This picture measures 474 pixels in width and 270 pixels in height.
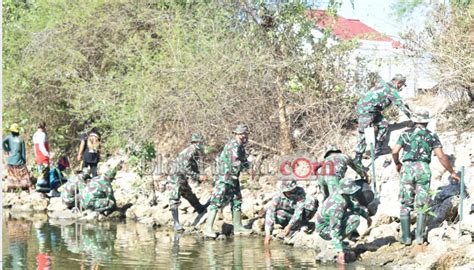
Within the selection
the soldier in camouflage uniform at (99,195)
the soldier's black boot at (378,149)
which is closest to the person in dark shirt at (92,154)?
the soldier in camouflage uniform at (99,195)

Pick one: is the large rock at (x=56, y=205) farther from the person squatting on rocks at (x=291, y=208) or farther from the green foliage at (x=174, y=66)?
the person squatting on rocks at (x=291, y=208)

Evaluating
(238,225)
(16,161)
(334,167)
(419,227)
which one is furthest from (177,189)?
(16,161)

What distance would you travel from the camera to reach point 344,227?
1339cm

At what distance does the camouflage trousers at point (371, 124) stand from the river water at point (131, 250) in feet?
7.50

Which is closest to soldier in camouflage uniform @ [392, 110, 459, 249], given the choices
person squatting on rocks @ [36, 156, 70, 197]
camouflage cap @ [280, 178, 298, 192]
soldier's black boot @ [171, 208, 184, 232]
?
camouflage cap @ [280, 178, 298, 192]

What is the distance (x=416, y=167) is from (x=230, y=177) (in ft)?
12.0

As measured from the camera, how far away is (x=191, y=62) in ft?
66.7

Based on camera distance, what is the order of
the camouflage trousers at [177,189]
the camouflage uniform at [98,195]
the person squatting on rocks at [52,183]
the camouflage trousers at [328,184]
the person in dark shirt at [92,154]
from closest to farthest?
the camouflage trousers at [328,184], the camouflage trousers at [177,189], the camouflage uniform at [98,195], the person in dark shirt at [92,154], the person squatting on rocks at [52,183]

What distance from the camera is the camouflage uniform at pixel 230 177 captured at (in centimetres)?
1602

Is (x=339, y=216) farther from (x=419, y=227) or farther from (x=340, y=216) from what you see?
(x=419, y=227)

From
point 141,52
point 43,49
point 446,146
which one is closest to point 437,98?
point 446,146

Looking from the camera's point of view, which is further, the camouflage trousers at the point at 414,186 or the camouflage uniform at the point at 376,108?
the camouflage uniform at the point at 376,108

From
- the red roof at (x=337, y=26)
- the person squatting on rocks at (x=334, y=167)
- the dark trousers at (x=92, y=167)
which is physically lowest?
the person squatting on rocks at (x=334, y=167)

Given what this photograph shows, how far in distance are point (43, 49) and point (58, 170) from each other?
12.5ft
